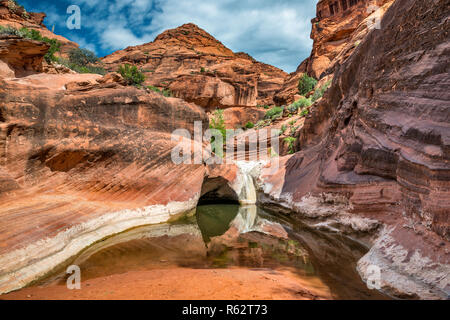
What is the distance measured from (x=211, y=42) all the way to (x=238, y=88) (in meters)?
26.6

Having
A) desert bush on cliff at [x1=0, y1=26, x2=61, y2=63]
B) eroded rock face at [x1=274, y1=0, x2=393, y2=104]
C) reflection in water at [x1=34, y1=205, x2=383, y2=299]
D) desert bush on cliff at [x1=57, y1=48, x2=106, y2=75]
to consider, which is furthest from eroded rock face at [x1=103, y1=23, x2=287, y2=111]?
reflection in water at [x1=34, y1=205, x2=383, y2=299]

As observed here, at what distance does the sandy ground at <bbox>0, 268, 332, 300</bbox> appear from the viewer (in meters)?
2.61

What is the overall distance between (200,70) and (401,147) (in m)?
33.9

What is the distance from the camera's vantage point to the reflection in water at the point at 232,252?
386 centimetres

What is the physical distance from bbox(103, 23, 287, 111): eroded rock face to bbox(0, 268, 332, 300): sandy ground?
97.1 ft

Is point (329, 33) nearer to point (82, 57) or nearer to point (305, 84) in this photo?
point (305, 84)

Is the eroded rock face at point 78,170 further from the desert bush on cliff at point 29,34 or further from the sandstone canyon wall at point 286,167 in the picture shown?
the desert bush on cliff at point 29,34

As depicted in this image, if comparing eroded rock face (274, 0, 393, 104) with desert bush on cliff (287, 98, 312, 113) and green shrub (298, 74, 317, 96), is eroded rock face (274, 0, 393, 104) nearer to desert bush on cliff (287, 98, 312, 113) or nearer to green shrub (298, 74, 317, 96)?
green shrub (298, 74, 317, 96)

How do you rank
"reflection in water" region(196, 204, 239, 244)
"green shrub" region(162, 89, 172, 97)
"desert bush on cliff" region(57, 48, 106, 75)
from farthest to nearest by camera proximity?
"desert bush on cliff" region(57, 48, 106, 75), "green shrub" region(162, 89, 172, 97), "reflection in water" region(196, 204, 239, 244)

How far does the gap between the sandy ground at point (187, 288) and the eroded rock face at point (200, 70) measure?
97.1ft

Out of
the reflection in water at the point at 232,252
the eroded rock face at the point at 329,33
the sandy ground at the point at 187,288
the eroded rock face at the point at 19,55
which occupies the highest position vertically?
the eroded rock face at the point at 329,33

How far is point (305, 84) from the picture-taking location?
90.3ft

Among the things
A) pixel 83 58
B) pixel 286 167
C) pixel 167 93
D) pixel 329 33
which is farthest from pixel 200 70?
pixel 286 167

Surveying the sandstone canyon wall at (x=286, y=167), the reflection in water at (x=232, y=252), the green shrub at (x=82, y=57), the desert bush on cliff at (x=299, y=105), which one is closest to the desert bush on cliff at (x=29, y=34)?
the sandstone canyon wall at (x=286, y=167)
